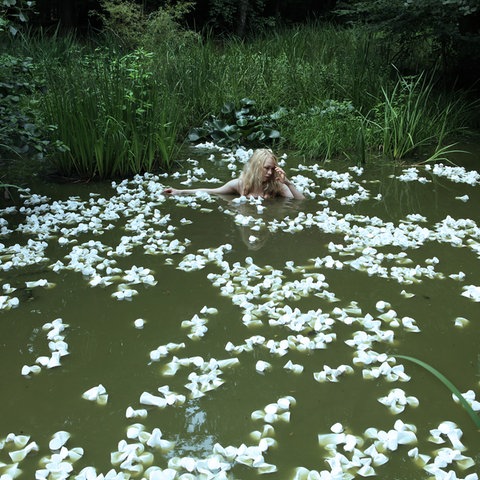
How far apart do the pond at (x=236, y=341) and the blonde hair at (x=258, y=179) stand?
436mm

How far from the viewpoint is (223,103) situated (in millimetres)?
9094

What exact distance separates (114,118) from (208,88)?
3.38 metres

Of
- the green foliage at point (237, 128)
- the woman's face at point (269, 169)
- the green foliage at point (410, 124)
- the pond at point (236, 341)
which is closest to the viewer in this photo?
the pond at point (236, 341)

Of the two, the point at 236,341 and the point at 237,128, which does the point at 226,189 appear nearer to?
the point at 237,128

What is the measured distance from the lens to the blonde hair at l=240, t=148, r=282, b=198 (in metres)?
5.82

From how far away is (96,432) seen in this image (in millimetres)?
2436

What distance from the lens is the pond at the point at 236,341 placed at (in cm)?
232

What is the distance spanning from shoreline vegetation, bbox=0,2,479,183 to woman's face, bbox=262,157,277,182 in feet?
5.11

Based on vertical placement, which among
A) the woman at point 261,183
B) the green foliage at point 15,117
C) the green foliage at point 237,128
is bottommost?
the green foliage at point 237,128

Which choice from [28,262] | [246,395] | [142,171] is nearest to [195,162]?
[142,171]

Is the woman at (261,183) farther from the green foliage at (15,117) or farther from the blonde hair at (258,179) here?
the green foliage at (15,117)

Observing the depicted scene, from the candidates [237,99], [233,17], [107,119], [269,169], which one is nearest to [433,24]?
[237,99]

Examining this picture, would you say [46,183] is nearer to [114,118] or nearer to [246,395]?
[114,118]

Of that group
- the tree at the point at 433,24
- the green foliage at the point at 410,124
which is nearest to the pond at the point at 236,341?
the green foliage at the point at 410,124
